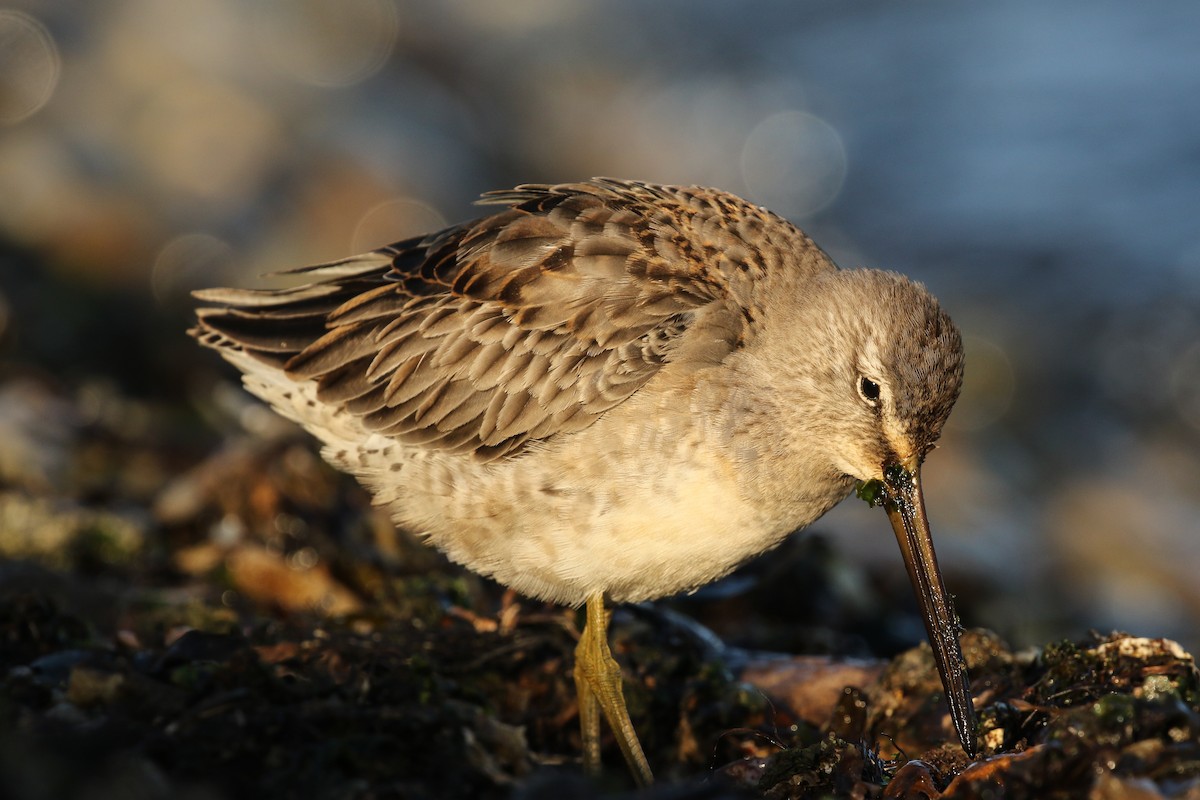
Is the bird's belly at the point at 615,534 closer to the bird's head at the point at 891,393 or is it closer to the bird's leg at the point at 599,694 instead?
the bird's leg at the point at 599,694

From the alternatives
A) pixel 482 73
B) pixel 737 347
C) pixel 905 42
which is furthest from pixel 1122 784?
pixel 905 42

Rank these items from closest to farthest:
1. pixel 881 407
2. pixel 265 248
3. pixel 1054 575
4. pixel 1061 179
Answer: pixel 881 407
pixel 1054 575
pixel 265 248
pixel 1061 179

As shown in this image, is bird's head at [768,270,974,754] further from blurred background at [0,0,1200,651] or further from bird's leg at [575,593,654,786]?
blurred background at [0,0,1200,651]

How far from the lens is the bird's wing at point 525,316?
4.96m

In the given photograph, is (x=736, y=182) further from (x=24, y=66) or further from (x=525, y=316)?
(x=525, y=316)

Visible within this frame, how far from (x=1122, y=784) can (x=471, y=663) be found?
2.52 m

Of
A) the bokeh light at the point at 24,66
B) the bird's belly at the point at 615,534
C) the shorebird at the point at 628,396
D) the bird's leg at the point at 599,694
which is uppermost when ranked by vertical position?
the bokeh light at the point at 24,66

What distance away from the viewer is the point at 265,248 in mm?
11523

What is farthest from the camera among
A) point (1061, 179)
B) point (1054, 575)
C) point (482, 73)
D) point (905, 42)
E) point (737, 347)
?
point (905, 42)

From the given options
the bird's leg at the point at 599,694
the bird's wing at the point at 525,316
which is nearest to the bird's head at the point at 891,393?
the bird's wing at the point at 525,316

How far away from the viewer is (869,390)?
4.73 m

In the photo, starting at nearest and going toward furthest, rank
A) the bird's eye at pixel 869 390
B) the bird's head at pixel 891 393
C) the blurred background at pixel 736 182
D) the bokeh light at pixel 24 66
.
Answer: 1. the bird's head at pixel 891 393
2. the bird's eye at pixel 869 390
3. the blurred background at pixel 736 182
4. the bokeh light at pixel 24 66

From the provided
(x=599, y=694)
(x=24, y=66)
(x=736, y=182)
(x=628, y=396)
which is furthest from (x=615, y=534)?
(x=736, y=182)

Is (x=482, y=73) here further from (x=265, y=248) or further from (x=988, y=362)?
(x=988, y=362)
